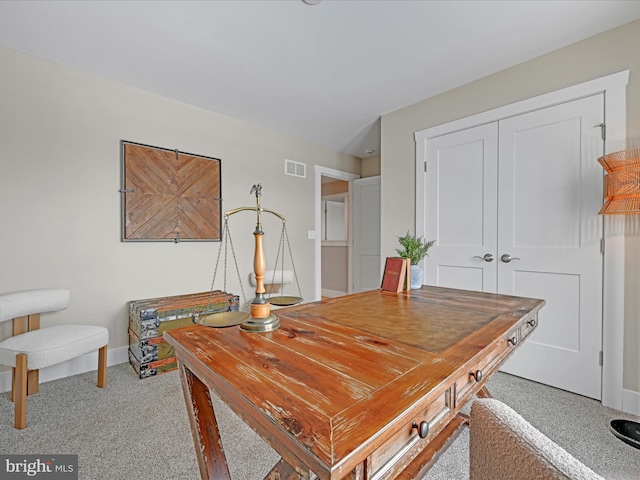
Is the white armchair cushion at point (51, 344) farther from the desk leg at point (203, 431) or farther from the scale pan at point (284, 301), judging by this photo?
the scale pan at point (284, 301)

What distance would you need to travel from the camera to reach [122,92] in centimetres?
274

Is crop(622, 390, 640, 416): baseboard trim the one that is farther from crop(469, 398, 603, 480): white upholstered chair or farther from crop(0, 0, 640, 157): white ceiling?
crop(0, 0, 640, 157): white ceiling

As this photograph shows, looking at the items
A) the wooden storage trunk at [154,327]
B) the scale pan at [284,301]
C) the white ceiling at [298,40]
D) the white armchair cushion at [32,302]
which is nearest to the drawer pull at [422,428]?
the scale pan at [284,301]

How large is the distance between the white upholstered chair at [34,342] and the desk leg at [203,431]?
4.98 feet

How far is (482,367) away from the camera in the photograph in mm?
1003

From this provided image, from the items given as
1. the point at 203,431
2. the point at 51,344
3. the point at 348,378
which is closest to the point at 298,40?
the point at 348,378

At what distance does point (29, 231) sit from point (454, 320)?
3.02 metres

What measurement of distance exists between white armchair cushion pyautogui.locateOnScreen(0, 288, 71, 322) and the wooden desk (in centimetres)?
187

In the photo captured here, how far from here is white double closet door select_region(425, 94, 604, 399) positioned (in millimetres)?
2193

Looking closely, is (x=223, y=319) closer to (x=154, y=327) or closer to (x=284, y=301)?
(x=284, y=301)

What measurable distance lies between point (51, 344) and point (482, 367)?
2.47m

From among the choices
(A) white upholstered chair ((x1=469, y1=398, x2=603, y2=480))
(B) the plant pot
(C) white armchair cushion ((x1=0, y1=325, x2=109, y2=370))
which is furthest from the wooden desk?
(C) white armchair cushion ((x1=0, y1=325, x2=109, y2=370))

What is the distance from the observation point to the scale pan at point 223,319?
1.05m

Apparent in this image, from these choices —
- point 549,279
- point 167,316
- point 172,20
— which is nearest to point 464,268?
point 549,279
